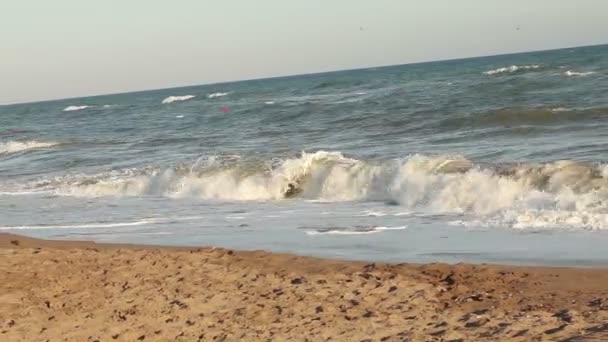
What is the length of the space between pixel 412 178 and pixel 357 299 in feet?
23.5

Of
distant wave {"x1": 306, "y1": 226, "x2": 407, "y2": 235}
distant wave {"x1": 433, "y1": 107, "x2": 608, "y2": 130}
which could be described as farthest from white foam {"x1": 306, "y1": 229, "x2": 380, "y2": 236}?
distant wave {"x1": 433, "y1": 107, "x2": 608, "y2": 130}

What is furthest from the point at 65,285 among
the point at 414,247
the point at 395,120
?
the point at 395,120

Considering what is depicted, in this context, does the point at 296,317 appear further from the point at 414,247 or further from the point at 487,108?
the point at 487,108

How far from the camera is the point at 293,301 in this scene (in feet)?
22.9

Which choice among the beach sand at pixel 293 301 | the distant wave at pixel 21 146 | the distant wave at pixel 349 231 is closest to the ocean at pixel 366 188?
the distant wave at pixel 349 231

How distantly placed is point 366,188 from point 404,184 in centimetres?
106

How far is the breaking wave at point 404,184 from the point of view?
10.9m

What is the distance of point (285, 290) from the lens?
7414 mm

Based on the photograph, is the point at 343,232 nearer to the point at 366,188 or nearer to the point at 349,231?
the point at 349,231

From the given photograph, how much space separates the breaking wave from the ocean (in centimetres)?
3

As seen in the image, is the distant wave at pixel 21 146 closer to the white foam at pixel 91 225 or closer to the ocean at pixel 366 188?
the ocean at pixel 366 188

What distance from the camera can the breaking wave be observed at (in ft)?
35.7

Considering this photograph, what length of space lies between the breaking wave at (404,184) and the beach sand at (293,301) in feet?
9.08

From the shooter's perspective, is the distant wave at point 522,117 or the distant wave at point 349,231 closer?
the distant wave at point 349,231
